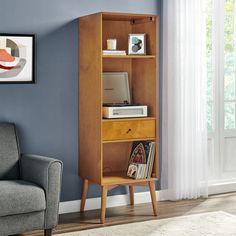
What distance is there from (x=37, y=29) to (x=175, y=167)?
5.87 feet

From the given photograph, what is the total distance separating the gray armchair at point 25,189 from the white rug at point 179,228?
0.34m

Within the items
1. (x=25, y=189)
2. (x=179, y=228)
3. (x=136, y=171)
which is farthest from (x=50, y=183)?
(x=179, y=228)

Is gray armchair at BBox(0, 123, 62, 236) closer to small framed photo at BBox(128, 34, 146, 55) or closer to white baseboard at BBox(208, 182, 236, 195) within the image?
small framed photo at BBox(128, 34, 146, 55)

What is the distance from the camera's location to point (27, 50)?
15.6ft

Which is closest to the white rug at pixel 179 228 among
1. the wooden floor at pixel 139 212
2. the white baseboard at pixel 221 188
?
the wooden floor at pixel 139 212

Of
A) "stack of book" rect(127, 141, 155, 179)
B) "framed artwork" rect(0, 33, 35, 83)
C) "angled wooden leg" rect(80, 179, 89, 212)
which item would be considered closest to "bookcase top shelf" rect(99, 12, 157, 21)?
"framed artwork" rect(0, 33, 35, 83)

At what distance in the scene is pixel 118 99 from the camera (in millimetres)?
5094

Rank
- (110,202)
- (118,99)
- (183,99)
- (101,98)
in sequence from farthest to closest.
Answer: (183,99) → (110,202) → (118,99) → (101,98)

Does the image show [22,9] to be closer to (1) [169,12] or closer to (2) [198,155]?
(1) [169,12]

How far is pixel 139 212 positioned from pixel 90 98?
3.58 feet

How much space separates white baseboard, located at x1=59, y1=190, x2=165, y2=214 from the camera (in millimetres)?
5008

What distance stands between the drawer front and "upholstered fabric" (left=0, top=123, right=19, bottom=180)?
729 mm

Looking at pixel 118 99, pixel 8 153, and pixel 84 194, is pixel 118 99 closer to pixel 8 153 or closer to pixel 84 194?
pixel 84 194

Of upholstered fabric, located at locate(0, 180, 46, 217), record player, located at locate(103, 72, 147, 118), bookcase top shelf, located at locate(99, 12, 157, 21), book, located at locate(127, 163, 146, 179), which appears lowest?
upholstered fabric, located at locate(0, 180, 46, 217)
